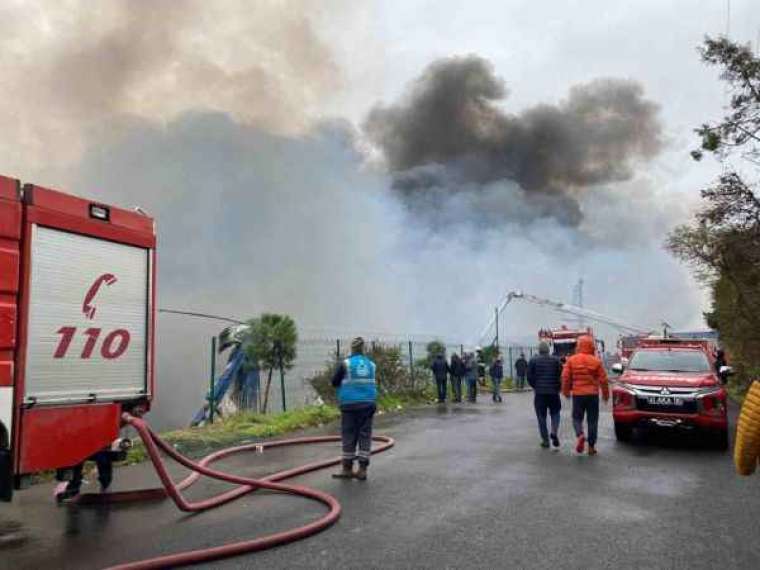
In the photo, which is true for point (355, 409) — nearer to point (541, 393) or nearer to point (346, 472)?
point (346, 472)

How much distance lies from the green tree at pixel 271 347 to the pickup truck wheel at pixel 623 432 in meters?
8.26

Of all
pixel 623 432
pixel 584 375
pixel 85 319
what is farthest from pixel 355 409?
pixel 623 432

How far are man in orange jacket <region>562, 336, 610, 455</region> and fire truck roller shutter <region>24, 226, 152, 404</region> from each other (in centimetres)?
566

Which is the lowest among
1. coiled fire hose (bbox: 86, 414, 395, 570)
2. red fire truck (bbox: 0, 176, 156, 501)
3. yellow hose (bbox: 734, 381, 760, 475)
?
coiled fire hose (bbox: 86, 414, 395, 570)

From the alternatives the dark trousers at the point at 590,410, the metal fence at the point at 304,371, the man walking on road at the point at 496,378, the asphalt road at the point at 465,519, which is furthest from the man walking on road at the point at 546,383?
the man walking on road at the point at 496,378

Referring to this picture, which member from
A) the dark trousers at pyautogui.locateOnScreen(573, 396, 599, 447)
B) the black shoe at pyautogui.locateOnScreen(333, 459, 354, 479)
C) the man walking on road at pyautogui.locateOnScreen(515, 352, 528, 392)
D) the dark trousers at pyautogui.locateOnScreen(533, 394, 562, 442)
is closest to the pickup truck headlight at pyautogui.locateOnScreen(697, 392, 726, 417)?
the dark trousers at pyautogui.locateOnScreen(573, 396, 599, 447)

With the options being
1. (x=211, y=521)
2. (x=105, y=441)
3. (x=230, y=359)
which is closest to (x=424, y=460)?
(x=211, y=521)

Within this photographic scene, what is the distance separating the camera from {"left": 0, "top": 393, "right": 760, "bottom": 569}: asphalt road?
15.2ft

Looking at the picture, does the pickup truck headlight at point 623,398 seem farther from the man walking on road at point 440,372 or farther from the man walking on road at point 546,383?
the man walking on road at point 440,372

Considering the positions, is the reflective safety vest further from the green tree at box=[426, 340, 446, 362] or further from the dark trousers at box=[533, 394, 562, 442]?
the green tree at box=[426, 340, 446, 362]

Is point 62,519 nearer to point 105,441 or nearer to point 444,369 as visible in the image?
point 105,441

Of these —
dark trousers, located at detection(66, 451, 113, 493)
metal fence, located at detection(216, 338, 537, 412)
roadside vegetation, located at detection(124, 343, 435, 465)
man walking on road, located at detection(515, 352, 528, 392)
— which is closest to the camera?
dark trousers, located at detection(66, 451, 113, 493)

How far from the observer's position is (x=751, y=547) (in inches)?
189

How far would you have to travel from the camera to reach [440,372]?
1859cm
